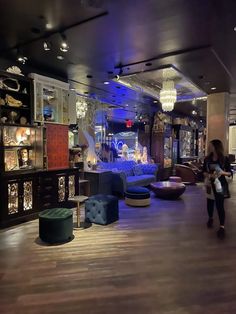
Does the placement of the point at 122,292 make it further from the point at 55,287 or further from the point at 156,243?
the point at 156,243

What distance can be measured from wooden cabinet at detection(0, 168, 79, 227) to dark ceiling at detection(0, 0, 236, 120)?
7.60 feet

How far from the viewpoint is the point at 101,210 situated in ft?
15.2

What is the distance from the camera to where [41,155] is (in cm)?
528

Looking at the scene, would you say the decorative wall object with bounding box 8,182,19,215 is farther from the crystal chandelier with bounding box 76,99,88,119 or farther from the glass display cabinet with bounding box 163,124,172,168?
the glass display cabinet with bounding box 163,124,172,168

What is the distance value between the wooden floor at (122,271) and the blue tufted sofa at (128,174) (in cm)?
247

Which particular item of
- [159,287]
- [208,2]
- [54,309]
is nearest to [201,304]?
[159,287]

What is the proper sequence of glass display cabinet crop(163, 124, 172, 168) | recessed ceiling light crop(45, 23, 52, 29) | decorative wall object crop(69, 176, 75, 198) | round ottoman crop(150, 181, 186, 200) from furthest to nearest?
glass display cabinet crop(163, 124, 172, 168) < round ottoman crop(150, 181, 186, 200) < decorative wall object crop(69, 176, 75, 198) < recessed ceiling light crop(45, 23, 52, 29)

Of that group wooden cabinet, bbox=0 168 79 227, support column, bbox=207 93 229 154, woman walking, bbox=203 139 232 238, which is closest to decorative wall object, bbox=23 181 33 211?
wooden cabinet, bbox=0 168 79 227

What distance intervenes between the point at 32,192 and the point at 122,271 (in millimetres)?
2803

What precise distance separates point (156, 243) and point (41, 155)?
306cm

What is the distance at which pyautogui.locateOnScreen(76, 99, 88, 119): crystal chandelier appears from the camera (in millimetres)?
7583

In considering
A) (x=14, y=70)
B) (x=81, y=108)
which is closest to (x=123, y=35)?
(x=14, y=70)

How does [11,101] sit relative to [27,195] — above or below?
above

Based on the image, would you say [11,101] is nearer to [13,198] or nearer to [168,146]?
[13,198]
